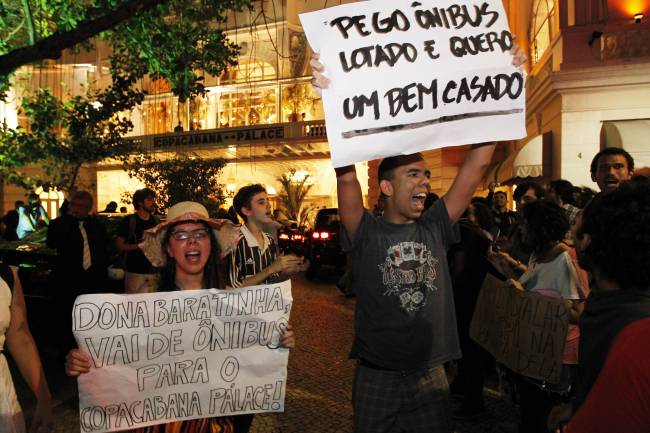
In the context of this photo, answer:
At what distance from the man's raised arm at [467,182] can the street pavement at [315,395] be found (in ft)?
8.96

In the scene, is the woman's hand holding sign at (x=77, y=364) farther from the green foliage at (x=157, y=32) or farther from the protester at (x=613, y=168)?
the green foliage at (x=157, y=32)

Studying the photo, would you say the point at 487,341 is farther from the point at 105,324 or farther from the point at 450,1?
the point at 105,324

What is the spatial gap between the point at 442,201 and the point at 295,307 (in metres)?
8.23

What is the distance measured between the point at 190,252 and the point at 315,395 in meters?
3.34

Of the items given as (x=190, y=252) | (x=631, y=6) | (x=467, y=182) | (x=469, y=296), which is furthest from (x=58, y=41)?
(x=631, y=6)

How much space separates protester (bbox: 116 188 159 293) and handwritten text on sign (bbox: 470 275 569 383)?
4.58 meters

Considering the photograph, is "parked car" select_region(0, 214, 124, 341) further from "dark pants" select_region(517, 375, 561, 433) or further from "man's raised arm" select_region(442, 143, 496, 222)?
"man's raised arm" select_region(442, 143, 496, 222)

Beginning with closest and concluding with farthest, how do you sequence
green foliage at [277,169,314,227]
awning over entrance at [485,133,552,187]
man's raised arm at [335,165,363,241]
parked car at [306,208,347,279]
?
man's raised arm at [335,165,363,241], awning over entrance at [485,133,552,187], parked car at [306,208,347,279], green foliage at [277,169,314,227]

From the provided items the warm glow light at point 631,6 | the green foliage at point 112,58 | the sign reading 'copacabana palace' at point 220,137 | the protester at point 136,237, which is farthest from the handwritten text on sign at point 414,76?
the sign reading 'copacabana palace' at point 220,137

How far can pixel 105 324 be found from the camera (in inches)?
105

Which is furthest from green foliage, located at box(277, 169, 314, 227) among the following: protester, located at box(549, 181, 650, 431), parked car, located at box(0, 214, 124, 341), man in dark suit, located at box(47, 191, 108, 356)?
protester, located at box(549, 181, 650, 431)

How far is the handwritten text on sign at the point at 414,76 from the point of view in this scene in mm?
2721

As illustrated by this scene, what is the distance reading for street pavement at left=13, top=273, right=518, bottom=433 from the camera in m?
5.05

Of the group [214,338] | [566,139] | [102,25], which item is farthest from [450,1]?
[566,139]
